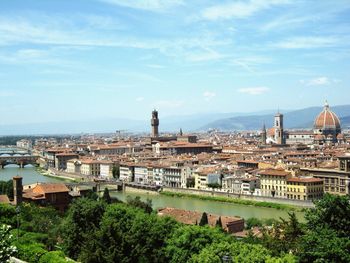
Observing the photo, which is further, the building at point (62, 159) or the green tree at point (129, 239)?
the building at point (62, 159)

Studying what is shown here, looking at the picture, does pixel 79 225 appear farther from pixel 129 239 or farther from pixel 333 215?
pixel 333 215

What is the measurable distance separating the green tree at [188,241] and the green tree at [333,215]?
9.20ft

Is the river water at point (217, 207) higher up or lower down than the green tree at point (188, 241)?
lower down

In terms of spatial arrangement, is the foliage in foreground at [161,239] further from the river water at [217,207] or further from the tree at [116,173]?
the tree at [116,173]

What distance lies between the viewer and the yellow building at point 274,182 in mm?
29406

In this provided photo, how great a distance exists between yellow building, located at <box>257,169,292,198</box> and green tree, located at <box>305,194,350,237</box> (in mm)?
19406

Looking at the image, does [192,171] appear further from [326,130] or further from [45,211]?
[326,130]

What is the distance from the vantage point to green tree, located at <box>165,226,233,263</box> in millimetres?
12008

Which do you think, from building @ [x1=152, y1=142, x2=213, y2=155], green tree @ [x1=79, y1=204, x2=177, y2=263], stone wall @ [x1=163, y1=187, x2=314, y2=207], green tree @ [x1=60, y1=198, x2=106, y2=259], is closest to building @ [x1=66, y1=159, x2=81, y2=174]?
building @ [x1=152, y1=142, x2=213, y2=155]

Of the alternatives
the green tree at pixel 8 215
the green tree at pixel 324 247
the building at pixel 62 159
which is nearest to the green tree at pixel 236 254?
the green tree at pixel 324 247

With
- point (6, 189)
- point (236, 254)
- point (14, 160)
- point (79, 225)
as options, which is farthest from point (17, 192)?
point (14, 160)

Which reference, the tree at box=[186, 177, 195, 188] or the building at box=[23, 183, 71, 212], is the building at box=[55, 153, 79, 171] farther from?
the building at box=[23, 183, 71, 212]

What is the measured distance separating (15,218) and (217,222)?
6271 mm

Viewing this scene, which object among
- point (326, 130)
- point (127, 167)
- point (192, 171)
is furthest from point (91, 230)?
point (326, 130)
